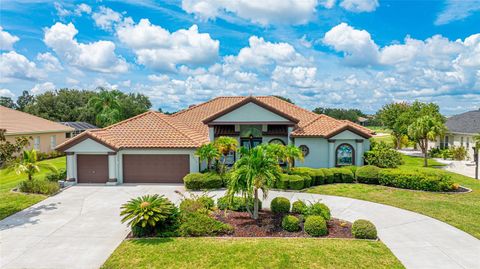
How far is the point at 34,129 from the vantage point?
112 ft

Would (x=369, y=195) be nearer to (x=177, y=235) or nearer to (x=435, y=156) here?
(x=177, y=235)

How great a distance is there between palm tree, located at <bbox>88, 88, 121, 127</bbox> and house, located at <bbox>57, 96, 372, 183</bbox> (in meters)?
17.8

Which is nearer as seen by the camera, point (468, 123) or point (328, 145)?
point (328, 145)

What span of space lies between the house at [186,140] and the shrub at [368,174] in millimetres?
2907

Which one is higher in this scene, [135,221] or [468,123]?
[468,123]

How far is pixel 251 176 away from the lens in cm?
1191

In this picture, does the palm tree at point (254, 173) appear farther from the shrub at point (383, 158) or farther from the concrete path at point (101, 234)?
the shrub at point (383, 158)

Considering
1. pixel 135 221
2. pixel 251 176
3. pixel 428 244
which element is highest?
pixel 251 176

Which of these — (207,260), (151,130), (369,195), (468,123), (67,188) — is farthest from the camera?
(468,123)

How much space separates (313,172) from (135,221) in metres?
13.0

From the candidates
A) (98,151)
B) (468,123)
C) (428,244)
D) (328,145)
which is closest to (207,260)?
(428,244)

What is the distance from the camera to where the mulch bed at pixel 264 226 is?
38.5ft

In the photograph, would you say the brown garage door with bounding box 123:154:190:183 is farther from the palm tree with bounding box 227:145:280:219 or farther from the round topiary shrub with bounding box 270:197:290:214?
the palm tree with bounding box 227:145:280:219

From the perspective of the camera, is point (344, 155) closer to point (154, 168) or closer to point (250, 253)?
point (154, 168)
